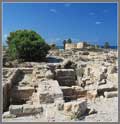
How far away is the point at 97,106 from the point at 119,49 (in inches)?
85.6

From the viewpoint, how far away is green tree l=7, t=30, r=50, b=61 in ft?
59.2

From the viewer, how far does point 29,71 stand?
1117 centimetres

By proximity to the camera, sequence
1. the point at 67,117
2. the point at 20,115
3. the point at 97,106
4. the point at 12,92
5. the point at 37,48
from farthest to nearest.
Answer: the point at 37,48 → the point at 12,92 → the point at 97,106 → the point at 20,115 → the point at 67,117

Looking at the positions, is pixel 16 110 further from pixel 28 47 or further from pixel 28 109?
pixel 28 47

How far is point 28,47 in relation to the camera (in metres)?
18.1

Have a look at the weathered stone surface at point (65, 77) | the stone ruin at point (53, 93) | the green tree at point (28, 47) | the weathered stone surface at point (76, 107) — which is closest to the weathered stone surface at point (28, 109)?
the stone ruin at point (53, 93)

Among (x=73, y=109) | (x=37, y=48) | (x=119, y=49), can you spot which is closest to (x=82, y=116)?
(x=73, y=109)

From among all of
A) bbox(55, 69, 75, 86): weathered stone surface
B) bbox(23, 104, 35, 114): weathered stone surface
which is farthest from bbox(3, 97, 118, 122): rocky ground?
bbox(55, 69, 75, 86): weathered stone surface

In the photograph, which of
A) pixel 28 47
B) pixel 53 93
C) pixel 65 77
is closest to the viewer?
pixel 53 93

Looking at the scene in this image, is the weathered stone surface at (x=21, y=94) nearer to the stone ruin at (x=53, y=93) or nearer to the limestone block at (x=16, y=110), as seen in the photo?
the stone ruin at (x=53, y=93)

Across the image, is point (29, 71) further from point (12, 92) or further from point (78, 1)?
point (78, 1)

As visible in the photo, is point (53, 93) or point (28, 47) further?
point (28, 47)

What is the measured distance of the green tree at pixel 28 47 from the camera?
59.2 ft

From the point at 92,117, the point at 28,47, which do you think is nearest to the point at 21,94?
the point at 92,117
